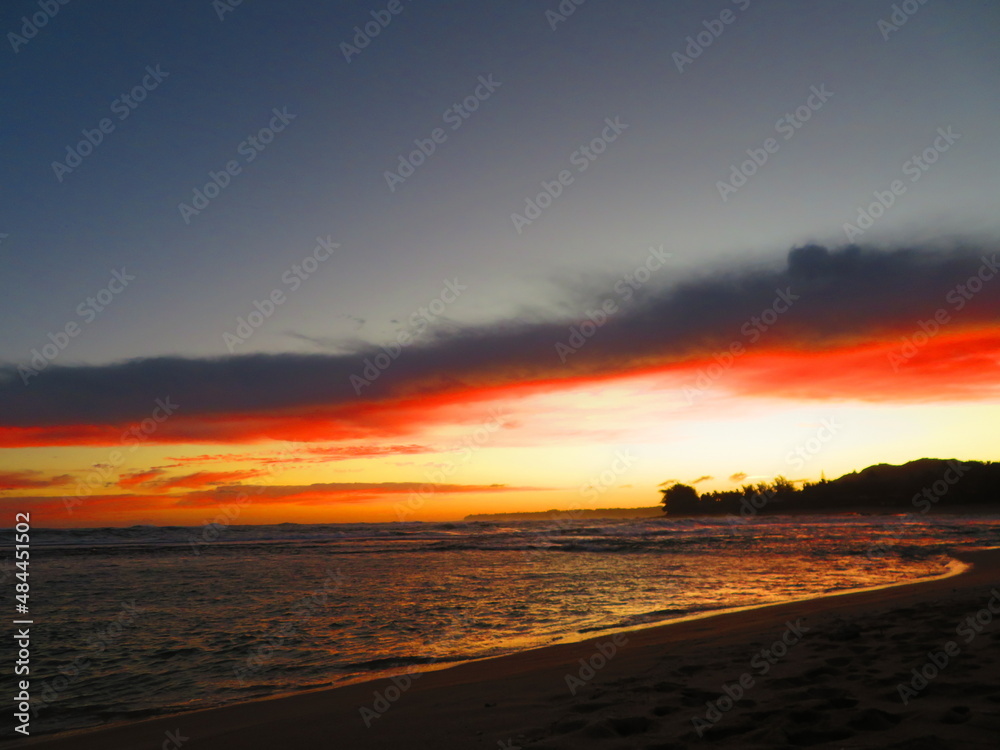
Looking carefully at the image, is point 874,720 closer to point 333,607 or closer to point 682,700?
point 682,700

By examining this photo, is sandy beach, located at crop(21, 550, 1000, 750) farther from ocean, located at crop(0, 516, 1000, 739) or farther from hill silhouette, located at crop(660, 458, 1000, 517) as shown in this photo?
hill silhouette, located at crop(660, 458, 1000, 517)

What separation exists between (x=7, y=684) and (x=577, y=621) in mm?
8968

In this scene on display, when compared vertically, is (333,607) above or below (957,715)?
below

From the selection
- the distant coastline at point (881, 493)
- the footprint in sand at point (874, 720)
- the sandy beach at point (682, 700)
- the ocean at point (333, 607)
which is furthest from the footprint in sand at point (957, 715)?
the distant coastline at point (881, 493)

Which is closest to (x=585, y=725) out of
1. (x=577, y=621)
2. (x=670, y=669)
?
(x=670, y=669)

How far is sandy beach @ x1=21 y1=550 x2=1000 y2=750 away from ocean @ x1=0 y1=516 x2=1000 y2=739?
1169 millimetres

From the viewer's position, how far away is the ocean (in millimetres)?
8047

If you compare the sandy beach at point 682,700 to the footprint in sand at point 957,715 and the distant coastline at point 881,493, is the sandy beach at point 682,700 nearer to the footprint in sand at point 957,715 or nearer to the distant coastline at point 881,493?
the footprint in sand at point 957,715

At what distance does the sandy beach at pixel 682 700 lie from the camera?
4.29 meters

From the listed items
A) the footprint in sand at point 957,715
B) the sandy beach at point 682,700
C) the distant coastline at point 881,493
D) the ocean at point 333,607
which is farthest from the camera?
the distant coastline at point 881,493

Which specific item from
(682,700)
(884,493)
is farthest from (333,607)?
(884,493)

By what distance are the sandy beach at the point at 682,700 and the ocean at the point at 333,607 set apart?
1.17 metres

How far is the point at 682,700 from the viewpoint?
17.6ft

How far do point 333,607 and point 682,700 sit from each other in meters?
9.96
